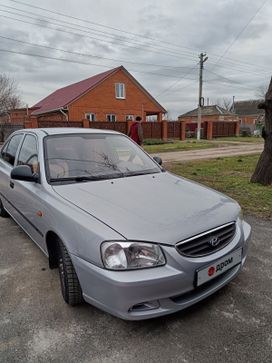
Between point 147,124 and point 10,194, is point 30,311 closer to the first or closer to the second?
point 10,194

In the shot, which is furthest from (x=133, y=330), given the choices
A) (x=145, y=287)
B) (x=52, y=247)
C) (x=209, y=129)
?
(x=209, y=129)

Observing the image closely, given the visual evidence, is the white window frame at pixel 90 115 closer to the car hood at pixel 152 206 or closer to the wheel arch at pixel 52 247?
the car hood at pixel 152 206

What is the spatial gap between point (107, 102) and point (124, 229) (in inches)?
1141

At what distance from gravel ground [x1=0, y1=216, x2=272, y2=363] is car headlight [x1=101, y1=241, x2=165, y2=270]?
0.59 m

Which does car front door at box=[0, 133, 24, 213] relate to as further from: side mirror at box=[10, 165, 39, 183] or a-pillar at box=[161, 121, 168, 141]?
a-pillar at box=[161, 121, 168, 141]

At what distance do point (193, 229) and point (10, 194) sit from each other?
2852 mm

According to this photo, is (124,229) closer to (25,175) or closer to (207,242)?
(207,242)

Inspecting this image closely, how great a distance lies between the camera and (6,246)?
376 cm

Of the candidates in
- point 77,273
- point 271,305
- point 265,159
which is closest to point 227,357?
point 271,305

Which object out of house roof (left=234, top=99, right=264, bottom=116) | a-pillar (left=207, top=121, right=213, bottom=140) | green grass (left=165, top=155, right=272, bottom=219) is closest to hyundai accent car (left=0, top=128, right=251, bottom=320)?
green grass (left=165, top=155, right=272, bottom=219)

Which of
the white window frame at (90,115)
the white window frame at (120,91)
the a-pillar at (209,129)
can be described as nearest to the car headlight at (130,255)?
the white window frame at (90,115)

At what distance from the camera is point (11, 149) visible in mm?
4375

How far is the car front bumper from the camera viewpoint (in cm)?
193

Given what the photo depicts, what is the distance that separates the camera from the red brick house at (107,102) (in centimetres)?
2781
